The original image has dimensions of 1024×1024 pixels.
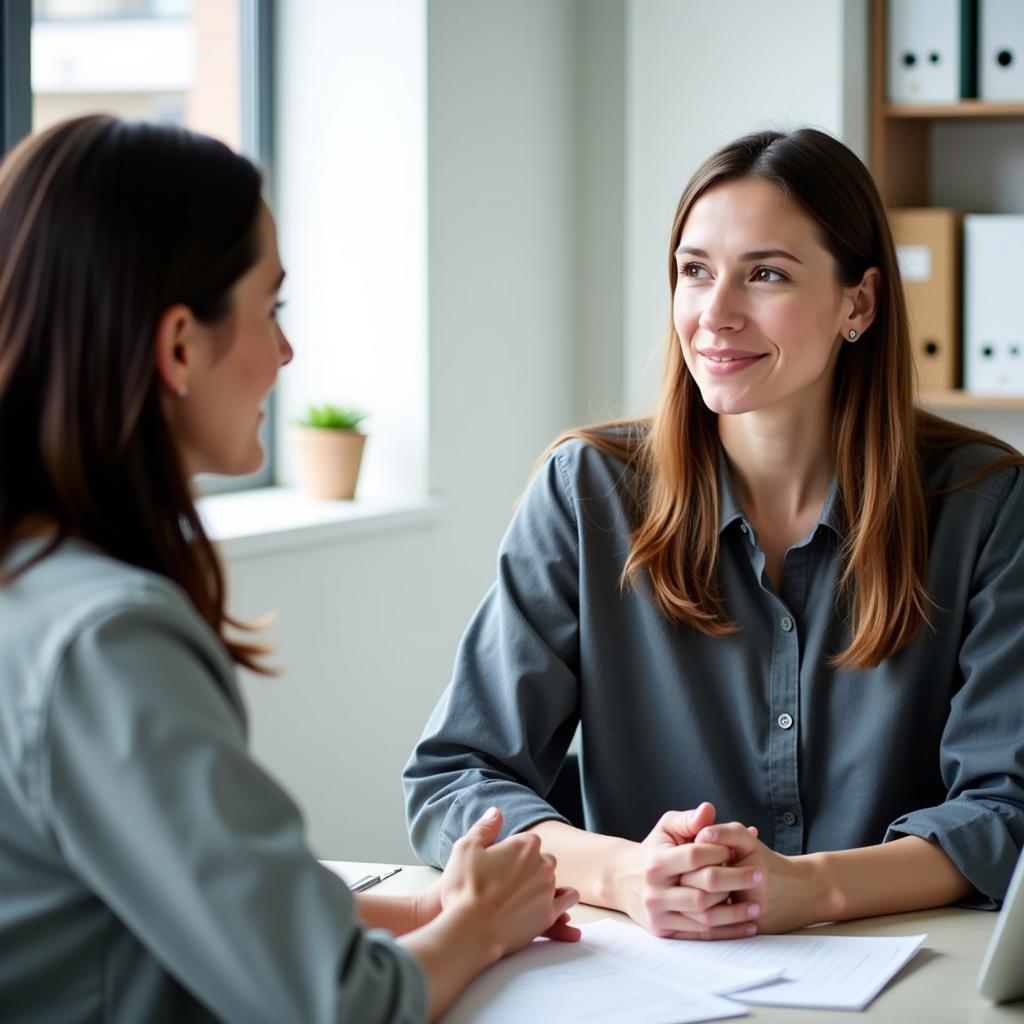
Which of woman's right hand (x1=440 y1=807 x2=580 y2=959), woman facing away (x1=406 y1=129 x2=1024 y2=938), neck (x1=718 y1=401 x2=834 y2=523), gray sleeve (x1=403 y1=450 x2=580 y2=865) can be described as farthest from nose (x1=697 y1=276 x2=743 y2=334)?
woman's right hand (x1=440 y1=807 x2=580 y2=959)

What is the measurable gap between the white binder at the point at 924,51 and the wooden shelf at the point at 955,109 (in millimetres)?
16

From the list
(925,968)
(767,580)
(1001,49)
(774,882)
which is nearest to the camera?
(925,968)

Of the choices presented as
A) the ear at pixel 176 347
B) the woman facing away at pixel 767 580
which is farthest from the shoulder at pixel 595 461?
the ear at pixel 176 347

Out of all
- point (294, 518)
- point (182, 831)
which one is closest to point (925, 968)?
point (182, 831)

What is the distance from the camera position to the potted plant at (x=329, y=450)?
3.02 m

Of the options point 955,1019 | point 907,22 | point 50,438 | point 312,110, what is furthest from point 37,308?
point 907,22

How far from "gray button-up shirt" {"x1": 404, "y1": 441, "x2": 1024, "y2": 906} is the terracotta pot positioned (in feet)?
4.10

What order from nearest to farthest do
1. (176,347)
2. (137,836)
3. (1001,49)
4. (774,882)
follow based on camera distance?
(137,836) → (176,347) → (774,882) → (1001,49)

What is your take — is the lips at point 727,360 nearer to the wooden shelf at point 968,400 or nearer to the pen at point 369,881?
the pen at point 369,881

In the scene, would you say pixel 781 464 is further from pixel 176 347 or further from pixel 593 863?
pixel 176 347

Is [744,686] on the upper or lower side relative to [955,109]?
lower

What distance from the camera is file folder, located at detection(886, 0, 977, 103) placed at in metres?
3.16

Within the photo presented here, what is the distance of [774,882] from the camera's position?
4.50 ft

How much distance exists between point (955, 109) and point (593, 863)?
7.40 ft
